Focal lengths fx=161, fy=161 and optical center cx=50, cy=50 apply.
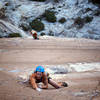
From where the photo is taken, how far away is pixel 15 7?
1923 cm

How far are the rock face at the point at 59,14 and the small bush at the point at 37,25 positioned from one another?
1.26 feet

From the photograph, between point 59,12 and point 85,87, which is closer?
point 85,87

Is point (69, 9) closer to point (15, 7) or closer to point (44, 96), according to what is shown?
point (15, 7)

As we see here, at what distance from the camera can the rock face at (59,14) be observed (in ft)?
58.0

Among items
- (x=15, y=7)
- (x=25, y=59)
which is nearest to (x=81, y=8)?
(x=15, y=7)

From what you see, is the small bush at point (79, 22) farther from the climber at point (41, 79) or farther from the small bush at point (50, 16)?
the climber at point (41, 79)

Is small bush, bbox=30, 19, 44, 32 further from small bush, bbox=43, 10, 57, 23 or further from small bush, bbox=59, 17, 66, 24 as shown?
small bush, bbox=59, 17, 66, 24

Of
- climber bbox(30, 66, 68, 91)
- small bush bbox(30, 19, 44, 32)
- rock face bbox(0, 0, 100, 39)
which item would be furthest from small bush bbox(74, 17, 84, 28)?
climber bbox(30, 66, 68, 91)

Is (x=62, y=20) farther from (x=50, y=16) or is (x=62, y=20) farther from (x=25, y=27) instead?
(x=25, y=27)

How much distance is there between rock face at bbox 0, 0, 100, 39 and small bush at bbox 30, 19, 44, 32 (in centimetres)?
38

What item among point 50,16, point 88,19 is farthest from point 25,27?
point 88,19

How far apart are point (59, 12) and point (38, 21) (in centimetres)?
299

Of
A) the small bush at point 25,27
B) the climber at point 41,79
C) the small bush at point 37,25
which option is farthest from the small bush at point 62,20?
the climber at point 41,79

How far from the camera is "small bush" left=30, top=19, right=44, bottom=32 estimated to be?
712 inches
